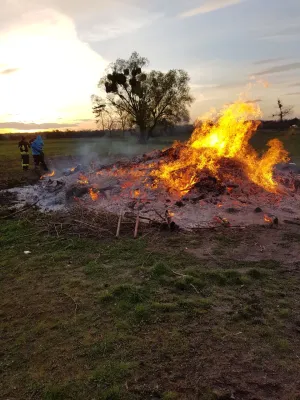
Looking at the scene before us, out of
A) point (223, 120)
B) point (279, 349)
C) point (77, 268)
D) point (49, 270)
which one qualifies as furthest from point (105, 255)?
point (223, 120)

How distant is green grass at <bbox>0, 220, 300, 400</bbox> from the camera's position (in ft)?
11.5

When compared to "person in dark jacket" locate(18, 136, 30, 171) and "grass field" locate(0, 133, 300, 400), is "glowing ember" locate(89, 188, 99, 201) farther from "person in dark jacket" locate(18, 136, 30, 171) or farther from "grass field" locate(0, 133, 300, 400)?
"person in dark jacket" locate(18, 136, 30, 171)

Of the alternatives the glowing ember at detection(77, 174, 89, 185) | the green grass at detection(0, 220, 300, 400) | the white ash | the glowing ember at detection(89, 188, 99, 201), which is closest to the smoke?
the glowing ember at detection(77, 174, 89, 185)

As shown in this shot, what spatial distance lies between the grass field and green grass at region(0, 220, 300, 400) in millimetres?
13

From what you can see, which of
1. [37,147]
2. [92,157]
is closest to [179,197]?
[37,147]

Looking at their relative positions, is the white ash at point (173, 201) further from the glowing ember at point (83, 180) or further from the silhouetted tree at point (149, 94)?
the silhouetted tree at point (149, 94)

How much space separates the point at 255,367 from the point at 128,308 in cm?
187

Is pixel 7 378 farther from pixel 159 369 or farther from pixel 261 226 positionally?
pixel 261 226

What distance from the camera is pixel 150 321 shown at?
448 centimetres

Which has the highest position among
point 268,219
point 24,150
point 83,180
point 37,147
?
point 37,147

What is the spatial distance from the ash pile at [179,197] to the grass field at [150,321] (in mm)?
1521

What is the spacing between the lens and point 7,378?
3.61 meters

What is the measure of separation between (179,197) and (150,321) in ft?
18.7

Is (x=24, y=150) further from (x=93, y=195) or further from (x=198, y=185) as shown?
(x=198, y=185)
